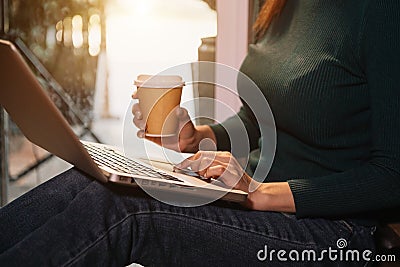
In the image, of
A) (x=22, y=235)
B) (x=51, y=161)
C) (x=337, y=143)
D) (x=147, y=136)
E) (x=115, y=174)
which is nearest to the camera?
(x=115, y=174)

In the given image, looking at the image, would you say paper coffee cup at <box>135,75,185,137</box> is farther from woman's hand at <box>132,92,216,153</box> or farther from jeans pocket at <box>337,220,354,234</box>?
jeans pocket at <box>337,220,354,234</box>

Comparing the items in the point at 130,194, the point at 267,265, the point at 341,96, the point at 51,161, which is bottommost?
the point at 51,161

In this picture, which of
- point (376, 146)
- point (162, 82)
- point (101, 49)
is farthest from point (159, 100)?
point (101, 49)

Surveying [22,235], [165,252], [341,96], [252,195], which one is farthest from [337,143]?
[22,235]

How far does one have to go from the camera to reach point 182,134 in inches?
62.9

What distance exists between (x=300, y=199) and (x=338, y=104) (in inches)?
8.5

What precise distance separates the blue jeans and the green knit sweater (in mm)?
60

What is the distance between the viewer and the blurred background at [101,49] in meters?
2.20

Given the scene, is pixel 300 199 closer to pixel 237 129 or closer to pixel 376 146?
pixel 376 146

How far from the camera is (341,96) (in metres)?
1.28

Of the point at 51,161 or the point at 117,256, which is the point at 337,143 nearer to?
the point at 117,256

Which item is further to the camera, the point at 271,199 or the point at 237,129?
the point at 237,129

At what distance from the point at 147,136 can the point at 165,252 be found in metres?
0.39

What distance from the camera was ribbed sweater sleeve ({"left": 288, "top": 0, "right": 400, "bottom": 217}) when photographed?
1.18 m
